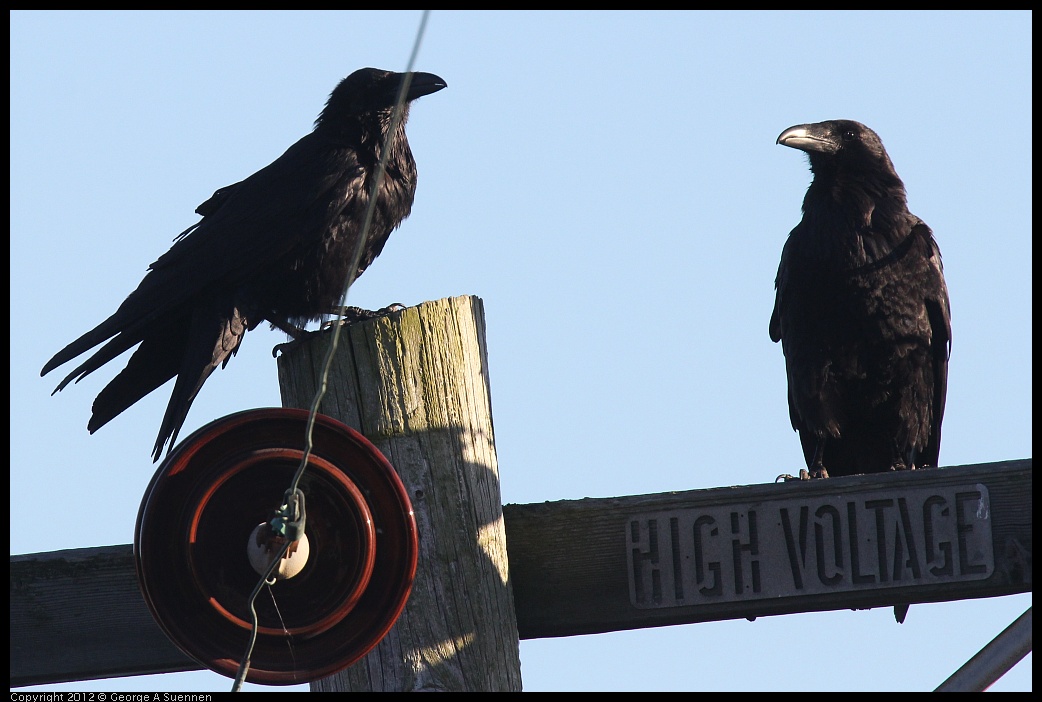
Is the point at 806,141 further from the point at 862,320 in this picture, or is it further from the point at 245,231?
the point at 245,231

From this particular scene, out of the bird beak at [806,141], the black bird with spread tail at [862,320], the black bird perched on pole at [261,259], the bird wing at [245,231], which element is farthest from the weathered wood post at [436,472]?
the bird beak at [806,141]

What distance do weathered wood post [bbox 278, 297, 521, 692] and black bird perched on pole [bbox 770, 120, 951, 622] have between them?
273 cm

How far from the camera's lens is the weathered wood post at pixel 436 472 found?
7.52 ft

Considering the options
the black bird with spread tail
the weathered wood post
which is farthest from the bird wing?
the black bird with spread tail

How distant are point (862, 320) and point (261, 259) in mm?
2528

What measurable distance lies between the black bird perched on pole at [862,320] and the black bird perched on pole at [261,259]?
180cm

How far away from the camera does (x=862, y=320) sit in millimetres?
5051

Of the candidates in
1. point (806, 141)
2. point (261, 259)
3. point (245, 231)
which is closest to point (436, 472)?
point (261, 259)

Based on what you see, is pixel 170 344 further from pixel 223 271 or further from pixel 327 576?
pixel 327 576

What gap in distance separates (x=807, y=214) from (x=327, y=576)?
149 inches

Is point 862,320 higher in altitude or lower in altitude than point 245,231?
lower

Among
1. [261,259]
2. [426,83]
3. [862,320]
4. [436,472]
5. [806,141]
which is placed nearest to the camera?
[436,472]

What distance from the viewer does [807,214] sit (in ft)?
17.7
